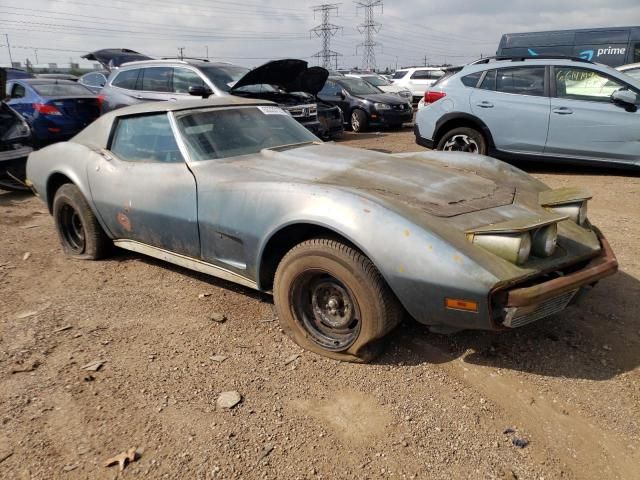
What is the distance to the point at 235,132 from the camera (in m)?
3.75

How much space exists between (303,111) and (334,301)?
6.67 m

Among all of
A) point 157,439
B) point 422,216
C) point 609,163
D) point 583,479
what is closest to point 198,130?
point 422,216

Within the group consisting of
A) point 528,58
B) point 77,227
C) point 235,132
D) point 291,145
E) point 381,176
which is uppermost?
point 528,58

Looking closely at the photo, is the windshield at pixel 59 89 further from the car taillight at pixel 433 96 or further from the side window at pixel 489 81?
the side window at pixel 489 81

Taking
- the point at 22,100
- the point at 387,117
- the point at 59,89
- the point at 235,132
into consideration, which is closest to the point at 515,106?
the point at 235,132

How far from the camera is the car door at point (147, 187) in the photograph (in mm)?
3395

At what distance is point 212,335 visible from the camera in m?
3.16

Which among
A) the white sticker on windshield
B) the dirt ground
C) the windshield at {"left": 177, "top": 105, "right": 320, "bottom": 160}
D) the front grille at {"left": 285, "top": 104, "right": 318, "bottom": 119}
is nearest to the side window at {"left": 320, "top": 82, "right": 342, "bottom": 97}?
the front grille at {"left": 285, "top": 104, "right": 318, "bottom": 119}

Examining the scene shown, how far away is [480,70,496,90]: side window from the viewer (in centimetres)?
739

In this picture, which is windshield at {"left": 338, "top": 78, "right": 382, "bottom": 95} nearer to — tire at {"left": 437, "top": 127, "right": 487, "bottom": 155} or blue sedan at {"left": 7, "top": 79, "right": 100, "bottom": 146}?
tire at {"left": 437, "top": 127, "right": 487, "bottom": 155}

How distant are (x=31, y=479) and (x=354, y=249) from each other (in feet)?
5.70

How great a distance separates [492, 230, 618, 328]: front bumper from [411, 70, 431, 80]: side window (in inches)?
733

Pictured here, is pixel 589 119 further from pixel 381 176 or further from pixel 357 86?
pixel 357 86

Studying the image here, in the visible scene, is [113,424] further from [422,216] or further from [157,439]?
[422,216]
